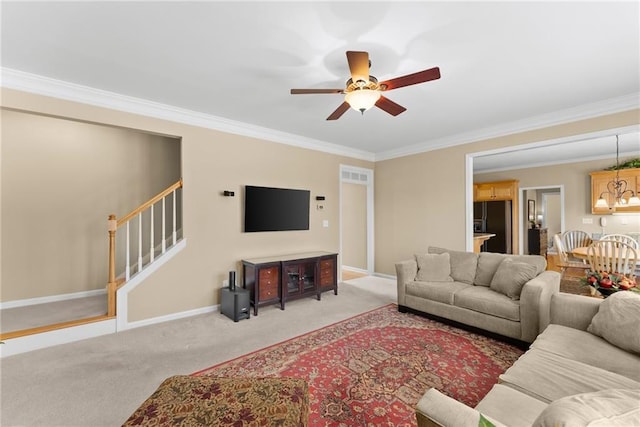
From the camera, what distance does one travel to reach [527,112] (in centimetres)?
389

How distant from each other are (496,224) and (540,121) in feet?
13.4

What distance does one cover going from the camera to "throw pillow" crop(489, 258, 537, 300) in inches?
122

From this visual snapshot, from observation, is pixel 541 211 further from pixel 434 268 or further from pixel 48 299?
pixel 48 299

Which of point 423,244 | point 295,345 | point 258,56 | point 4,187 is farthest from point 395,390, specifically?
point 4,187

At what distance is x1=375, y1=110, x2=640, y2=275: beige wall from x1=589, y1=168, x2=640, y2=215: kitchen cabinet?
0.91 feet

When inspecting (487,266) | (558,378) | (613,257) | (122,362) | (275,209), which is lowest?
(122,362)

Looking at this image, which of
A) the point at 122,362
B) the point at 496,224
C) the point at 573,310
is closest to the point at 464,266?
the point at 573,310

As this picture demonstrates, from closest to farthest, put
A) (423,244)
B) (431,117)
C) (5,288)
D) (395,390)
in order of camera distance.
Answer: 1. (395,390)
2. (5,288)
3. (431,117)
4. (423,244)

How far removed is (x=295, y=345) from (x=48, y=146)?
4501 millimetres

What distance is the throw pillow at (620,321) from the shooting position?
185 cm

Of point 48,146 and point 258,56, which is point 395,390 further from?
point 48,146

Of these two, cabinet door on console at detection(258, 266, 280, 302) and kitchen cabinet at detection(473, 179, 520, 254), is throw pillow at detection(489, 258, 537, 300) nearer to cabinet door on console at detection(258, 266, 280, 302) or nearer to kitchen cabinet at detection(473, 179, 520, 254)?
cabinet door on console at detection(258, 266, 280, 302)

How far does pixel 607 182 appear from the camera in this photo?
596 cm

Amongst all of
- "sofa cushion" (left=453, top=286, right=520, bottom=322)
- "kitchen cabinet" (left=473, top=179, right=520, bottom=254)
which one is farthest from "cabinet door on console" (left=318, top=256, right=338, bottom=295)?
"kitchen cabinet" (left=473, top=179, right=520, bottom=254)
